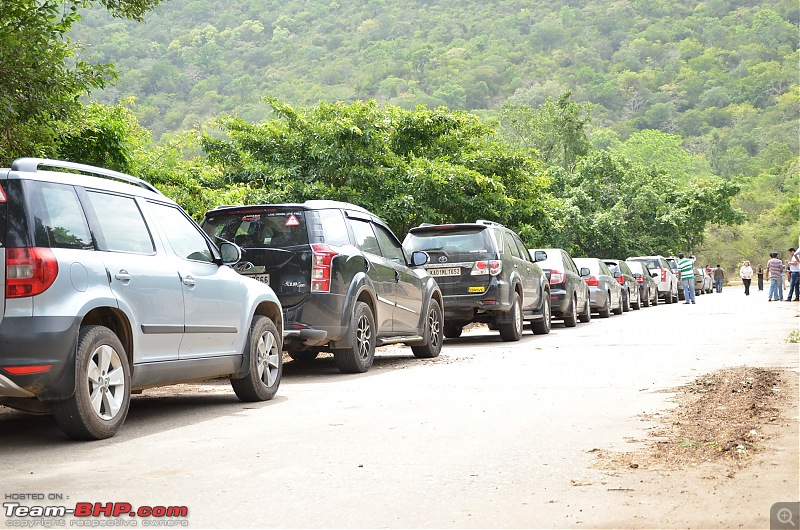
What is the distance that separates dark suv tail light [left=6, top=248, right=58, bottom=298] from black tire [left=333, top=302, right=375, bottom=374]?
16.3 feet

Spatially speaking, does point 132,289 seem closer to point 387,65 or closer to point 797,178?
point 797,178

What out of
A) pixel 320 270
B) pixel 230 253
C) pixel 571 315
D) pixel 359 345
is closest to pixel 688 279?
pixel 571 315

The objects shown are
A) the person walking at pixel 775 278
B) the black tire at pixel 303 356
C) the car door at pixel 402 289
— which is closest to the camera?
the car door at pixel 402 289

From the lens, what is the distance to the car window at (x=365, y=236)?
12.3 meters

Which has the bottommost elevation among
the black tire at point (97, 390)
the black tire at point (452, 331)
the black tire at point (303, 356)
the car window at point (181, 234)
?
the black tire at point (452, 331)

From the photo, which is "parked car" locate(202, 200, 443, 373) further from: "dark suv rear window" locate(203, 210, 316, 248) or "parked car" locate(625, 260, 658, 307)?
"parked car" locate(625, 260, 658, 307)

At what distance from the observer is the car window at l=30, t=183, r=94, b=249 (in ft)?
23.1

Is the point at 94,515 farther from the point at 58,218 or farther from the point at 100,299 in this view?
the point at 58,218

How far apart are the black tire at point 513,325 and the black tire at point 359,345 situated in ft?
17.7

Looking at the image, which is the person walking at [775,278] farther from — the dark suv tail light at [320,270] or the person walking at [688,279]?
the dark suv tail light at [320,270]

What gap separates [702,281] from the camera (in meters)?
48.3

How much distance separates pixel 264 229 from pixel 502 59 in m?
120

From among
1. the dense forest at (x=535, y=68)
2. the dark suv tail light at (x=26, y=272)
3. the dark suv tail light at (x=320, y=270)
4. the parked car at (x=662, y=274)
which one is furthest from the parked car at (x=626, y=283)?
the dense forest at (x=535, y=68)

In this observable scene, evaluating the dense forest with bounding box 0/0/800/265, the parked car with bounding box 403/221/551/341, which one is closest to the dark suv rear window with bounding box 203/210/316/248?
the parked car with bounding box 403/221/551/341
